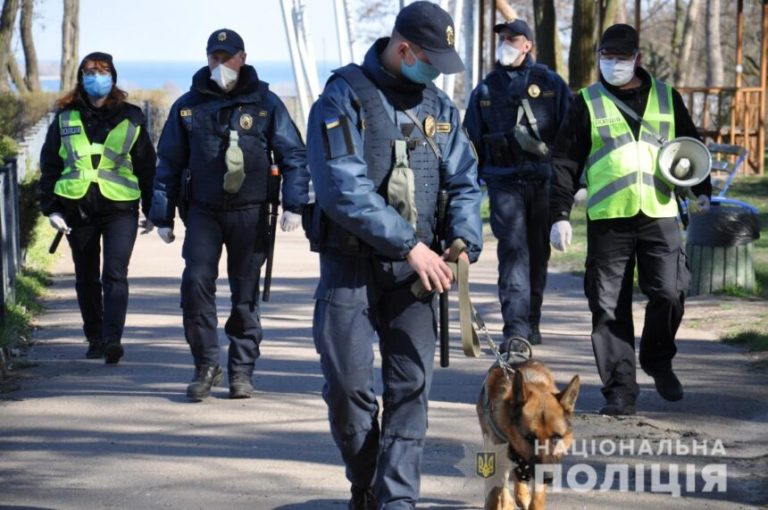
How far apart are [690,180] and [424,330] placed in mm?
2687

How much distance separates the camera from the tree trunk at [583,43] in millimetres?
21250

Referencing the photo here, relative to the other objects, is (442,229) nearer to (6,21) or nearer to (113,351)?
(113,351)

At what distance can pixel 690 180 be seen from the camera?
7.65 m

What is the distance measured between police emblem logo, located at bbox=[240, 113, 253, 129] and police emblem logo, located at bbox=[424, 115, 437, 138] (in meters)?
2.89

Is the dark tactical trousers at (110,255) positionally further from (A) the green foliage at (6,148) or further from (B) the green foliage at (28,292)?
(A) the green foliage at (6,148)

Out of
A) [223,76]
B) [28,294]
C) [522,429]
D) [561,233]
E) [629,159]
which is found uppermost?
[223,76]

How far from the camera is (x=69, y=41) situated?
4525 centimetres

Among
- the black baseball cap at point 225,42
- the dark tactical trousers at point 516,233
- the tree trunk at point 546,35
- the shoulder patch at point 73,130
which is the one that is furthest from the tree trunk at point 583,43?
the black baseball cap at point 225,42

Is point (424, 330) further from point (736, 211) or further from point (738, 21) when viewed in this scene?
point (738, 21)

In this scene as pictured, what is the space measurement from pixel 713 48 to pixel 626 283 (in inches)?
1597

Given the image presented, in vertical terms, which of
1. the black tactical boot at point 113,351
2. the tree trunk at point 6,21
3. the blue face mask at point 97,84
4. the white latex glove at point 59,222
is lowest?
the black tactical boot at point 113,351

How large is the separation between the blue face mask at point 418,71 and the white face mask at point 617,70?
101 inches

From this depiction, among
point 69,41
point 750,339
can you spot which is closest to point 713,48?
point 69,41

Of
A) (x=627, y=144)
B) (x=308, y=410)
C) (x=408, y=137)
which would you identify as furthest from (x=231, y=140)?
(x=408, y=137)
